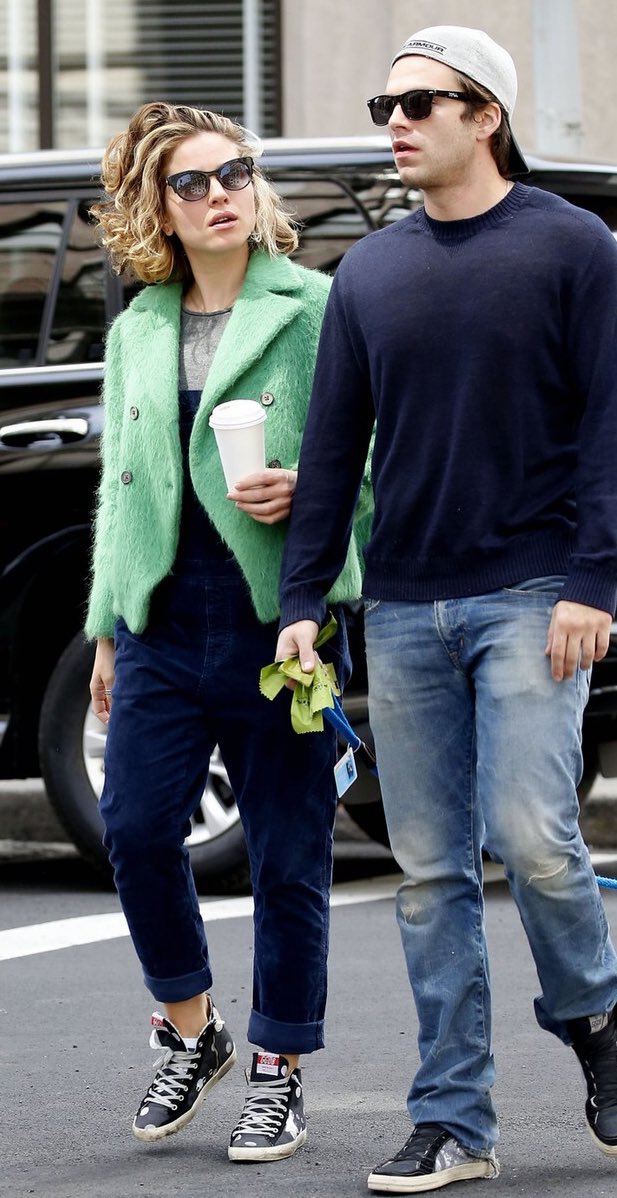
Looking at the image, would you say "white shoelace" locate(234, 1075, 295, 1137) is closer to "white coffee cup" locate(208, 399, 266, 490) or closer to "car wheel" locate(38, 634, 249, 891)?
"white coffee cup" locate(208, 399, 266, 490)

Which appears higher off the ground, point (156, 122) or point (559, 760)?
point (156, 122)

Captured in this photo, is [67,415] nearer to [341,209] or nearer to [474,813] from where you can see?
[341,209]

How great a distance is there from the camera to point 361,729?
5.89 metres

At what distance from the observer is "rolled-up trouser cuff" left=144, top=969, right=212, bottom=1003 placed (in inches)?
152

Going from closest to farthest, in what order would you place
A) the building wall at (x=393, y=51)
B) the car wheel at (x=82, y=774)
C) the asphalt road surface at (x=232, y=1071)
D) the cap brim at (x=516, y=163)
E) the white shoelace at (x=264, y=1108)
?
the cap brim at (x=516, y=163) < the asphalt road surface at (x=232, y=1071) < the white shoelace at (x=264, y=1108) < the car wheel at (x=82, y=774) < the building wall at (x=393, y=51)

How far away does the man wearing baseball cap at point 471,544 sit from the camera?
3354 millimetres

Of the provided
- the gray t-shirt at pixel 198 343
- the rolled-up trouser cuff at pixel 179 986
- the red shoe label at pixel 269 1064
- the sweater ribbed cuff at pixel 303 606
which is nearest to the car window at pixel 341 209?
the gray t-shirt at pixel 198 343

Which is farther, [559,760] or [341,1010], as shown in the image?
[341,1010]

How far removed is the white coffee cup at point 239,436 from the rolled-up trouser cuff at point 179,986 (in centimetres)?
92

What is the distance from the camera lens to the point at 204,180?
3.78 m

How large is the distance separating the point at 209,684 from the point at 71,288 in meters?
2.84

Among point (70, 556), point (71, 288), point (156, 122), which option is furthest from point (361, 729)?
point (156, 122)

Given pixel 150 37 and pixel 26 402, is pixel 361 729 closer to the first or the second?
pixel 26 402

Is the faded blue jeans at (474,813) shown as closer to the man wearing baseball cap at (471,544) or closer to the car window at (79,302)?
the man wearing baseball cap at (471,544)
